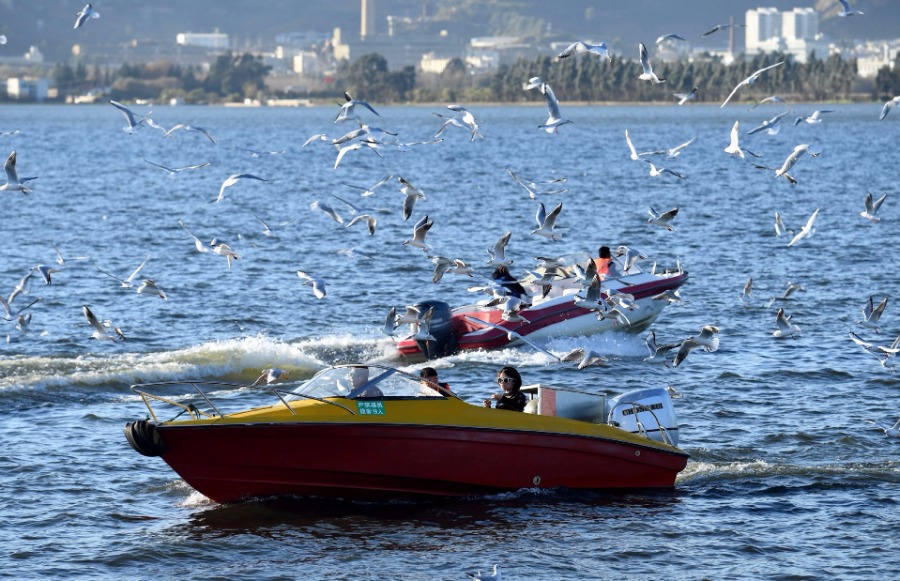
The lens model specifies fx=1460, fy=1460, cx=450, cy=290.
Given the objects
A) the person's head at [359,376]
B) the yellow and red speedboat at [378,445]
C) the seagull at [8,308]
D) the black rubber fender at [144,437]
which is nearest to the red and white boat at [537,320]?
the seagull at [8,308]

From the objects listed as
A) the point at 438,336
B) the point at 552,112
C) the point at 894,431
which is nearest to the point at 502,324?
the point at 438,336

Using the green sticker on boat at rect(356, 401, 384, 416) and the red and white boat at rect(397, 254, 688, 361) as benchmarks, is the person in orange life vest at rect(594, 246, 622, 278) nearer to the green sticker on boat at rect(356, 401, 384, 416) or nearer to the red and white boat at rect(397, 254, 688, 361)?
the red and white boat at rect(397, 254, 688, 361)

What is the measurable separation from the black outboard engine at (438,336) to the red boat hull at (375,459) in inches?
358

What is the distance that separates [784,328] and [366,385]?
10.4m

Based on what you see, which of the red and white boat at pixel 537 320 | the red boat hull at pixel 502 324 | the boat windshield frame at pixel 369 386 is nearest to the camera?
the boat windshield frame at pixel 369 386

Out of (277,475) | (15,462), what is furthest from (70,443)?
Answer: (277,475)

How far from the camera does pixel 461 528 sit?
1638 cm

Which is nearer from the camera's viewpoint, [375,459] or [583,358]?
[375,459]

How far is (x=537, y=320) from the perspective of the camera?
2711cm

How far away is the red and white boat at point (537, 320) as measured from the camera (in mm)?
26469

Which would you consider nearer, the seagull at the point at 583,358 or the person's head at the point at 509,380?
the person's head at the point at 509,380

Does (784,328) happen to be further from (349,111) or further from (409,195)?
(349,111)

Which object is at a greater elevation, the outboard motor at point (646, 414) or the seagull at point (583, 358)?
the outboard motor at point (646, 414)

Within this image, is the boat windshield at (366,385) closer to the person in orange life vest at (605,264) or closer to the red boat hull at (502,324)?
→ the red boat hull at (502,324)
